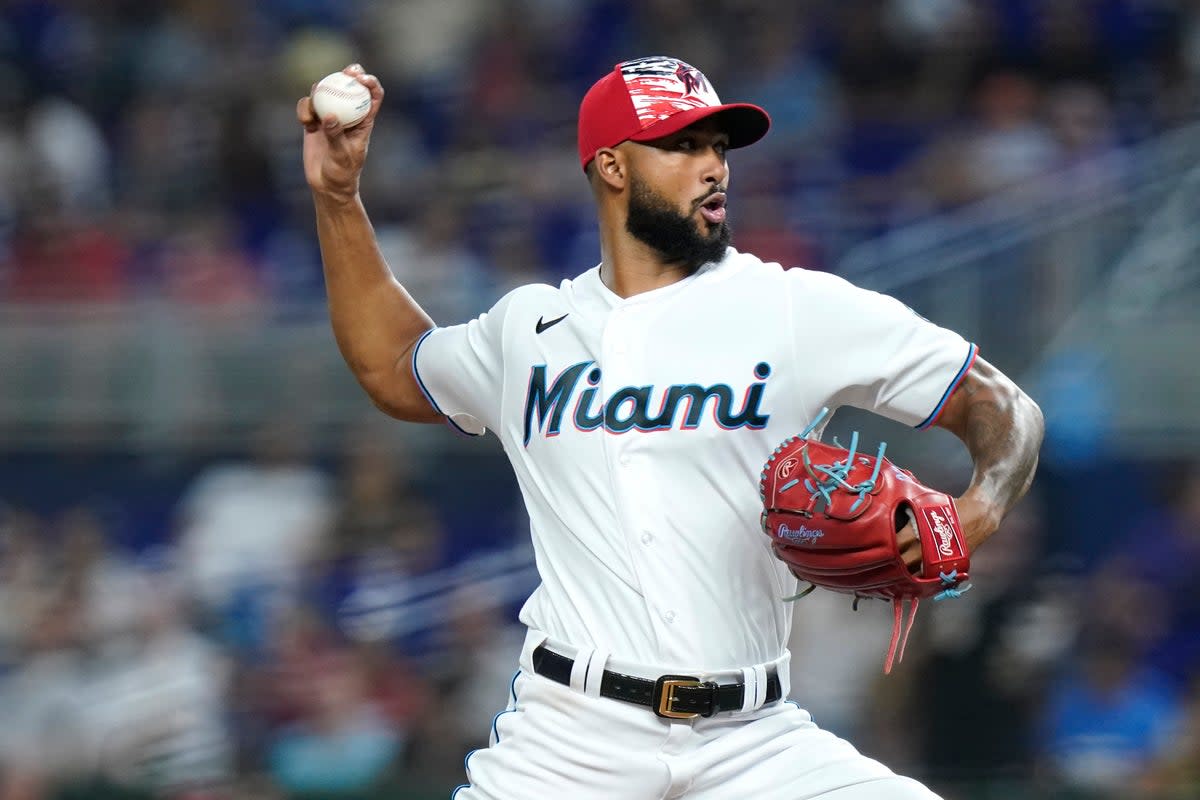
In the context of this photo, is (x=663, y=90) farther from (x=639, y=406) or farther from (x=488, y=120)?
(x=488, y=120)

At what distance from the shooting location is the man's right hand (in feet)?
12.7

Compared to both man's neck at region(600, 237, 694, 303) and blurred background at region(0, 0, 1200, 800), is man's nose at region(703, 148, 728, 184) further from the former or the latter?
blurred background at region(0, 0, 1200, 800)

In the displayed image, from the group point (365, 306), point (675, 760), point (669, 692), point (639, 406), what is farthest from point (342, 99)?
point (675, 760)

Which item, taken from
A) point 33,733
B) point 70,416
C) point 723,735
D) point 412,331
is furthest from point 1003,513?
point 70,416

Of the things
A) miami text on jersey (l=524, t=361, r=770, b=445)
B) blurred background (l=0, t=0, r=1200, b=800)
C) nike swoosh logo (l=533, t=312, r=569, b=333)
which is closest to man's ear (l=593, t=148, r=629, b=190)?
nike swoosh logo (l=533, t=312, r=569, b=333)

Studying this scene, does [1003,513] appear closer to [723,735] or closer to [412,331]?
[723,735]

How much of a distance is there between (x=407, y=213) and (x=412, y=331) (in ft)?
13.8

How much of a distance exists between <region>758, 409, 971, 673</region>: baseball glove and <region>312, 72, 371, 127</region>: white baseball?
129cm

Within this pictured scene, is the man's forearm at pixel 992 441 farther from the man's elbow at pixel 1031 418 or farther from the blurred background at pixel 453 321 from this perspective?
the blurred background at pixel 453 321

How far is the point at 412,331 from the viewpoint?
3.97 metres

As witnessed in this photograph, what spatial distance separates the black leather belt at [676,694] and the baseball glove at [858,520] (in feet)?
0.94

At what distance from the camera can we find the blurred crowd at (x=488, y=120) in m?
7.79

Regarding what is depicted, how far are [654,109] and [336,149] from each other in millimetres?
766

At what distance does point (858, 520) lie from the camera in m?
3.05
